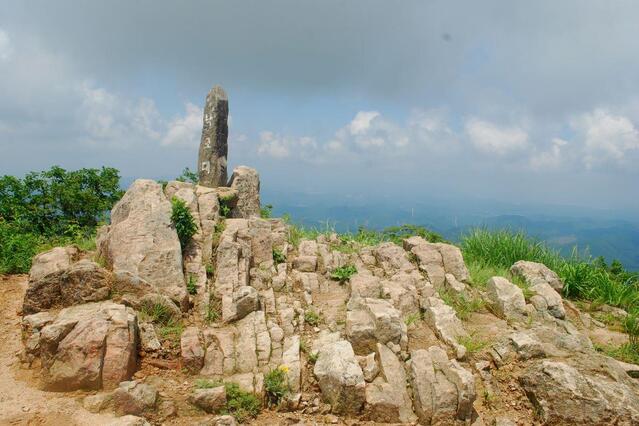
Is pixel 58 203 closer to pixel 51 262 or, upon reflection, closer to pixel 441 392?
pixel 51 262

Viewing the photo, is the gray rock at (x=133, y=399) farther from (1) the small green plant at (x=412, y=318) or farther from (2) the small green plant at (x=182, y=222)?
(1) the small green plant at (x=412, y=318)

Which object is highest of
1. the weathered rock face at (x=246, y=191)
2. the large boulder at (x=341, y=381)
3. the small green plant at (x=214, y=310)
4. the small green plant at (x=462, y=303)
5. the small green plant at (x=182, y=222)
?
the weathered rock face at (x=246, y=191)

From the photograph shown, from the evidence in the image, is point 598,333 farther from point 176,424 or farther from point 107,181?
point 107,181

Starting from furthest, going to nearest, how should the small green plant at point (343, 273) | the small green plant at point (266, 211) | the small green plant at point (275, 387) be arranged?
1. the small green plant at point (266, 211)
2. the small green plant at point (343, 273)
3. the small green plant at point (275, 387)

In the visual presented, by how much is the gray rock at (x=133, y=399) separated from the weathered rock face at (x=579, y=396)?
758cm

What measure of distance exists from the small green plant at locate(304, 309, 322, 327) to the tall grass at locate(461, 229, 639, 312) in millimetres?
7889

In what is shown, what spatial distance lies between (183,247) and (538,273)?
12045mm

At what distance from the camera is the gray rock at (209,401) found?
694cm

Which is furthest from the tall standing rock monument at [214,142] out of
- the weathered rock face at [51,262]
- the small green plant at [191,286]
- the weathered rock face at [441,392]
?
the weathered rock face at [441,392]

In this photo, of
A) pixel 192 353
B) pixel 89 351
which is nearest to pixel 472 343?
pixel 192 353

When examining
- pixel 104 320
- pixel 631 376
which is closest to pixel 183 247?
pixel 104 320

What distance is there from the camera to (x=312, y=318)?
9.74 meters

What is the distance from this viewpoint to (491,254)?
15.4 meters

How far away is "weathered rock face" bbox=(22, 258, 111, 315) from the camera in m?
8.88
